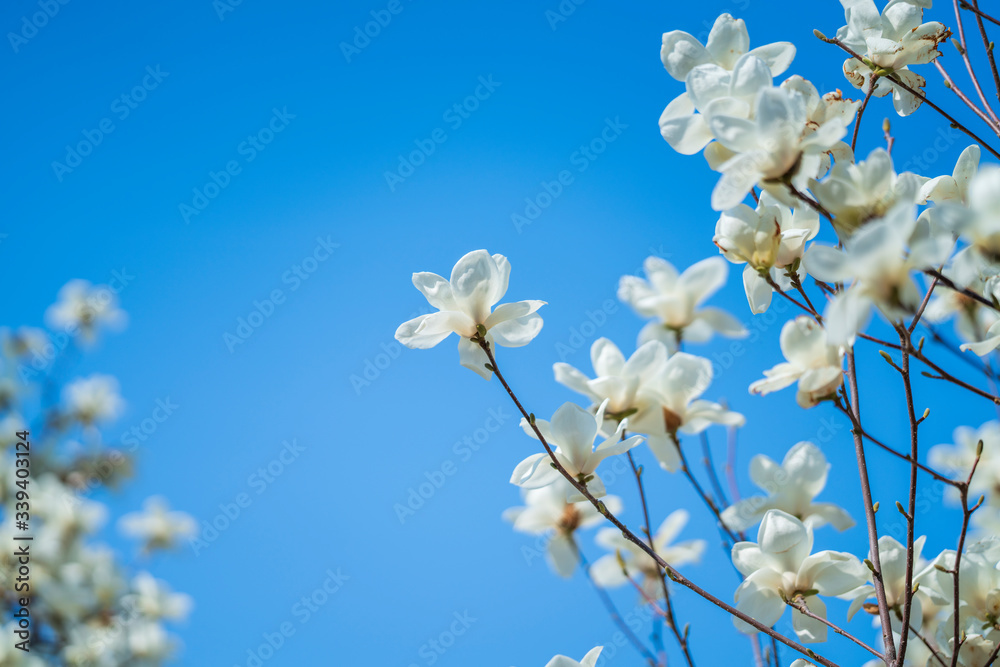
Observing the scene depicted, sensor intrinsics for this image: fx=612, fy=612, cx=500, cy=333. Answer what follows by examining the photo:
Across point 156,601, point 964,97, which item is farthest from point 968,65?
point 156,601

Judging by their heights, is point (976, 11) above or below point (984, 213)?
above

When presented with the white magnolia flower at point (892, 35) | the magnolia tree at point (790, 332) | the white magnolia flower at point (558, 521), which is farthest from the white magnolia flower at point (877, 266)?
the white magnolia flower at point (558, 521)

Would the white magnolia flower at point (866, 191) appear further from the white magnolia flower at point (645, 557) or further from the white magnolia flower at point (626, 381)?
the white magnolia flower at point (645, 557)

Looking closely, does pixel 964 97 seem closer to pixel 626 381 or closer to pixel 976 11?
pixel 976 11

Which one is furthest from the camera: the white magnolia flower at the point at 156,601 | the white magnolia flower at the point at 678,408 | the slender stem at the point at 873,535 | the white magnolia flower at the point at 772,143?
the white magnolia flower at the point at 156,601

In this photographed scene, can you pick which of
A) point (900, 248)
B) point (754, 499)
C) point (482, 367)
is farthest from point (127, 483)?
point (900, 248)

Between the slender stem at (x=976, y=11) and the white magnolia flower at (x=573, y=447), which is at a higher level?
the slender stem at (x=976, y=11)

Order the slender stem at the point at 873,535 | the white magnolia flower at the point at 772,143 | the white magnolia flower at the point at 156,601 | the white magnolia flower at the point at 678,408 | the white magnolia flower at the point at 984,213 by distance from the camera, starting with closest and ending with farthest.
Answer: the white magnolia flower at the point at 984,213 → the white magnolia flower at the point at 772,143 → the slender stem at the point at 873,535 → the white magnolia flower at the point at 678,408 → the white magnolia flower at the point at 156,601
